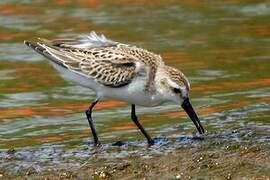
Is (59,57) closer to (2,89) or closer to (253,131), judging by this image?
(253,131)

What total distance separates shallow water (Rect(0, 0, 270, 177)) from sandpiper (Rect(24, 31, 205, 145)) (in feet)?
2.01

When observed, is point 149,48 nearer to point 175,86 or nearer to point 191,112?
point 191,112

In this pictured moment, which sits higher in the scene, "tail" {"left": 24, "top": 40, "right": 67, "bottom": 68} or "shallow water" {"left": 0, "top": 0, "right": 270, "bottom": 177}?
"tail" {"left": 24, "top": 40, "right": 67, "bottom": 68}

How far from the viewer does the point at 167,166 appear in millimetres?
10672

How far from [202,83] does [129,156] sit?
20.3 ft

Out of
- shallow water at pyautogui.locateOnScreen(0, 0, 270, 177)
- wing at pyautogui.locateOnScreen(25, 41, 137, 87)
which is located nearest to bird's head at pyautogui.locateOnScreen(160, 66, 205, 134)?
wing at pyautogui.locateOnScreen(25, 41, 137, 87)

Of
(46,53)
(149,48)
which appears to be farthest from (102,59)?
(149,48)

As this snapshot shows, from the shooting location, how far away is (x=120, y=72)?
1198cm

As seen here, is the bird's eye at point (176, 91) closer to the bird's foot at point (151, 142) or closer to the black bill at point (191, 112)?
the black bill at point (191, 112)

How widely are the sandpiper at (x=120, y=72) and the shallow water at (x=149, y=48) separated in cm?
61

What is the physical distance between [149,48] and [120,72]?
26.4 ft

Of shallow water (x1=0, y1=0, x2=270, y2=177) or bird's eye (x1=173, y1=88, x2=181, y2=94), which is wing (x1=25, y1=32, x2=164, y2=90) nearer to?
bird's eye (x1=173, y1=88, x2=181, y2=94)

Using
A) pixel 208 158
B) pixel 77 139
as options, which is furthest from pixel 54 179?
pixel 77 139

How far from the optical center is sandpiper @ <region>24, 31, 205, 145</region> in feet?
38.9
